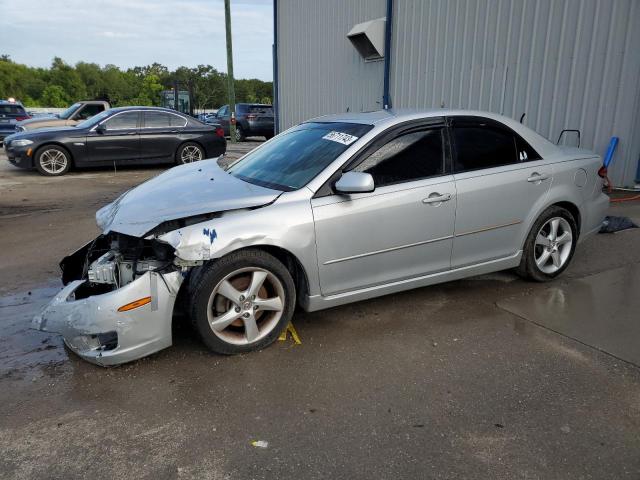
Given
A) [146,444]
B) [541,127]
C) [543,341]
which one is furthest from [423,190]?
[541,127]

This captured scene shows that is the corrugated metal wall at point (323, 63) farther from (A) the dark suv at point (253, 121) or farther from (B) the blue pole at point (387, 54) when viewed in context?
(A) the dark suv at point (253, 121)

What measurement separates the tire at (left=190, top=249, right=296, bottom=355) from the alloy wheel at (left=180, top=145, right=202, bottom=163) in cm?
1007

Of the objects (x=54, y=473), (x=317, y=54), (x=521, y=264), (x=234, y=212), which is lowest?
(x=54, y=473)

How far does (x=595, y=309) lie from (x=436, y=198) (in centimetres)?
163

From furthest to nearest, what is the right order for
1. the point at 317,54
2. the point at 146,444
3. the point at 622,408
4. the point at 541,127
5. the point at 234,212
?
the point at 317,54
the point at 541,127
the point at 234,212
the point at 622,408
the point at 146,444

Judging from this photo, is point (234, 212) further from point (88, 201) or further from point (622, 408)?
point (88, 201)

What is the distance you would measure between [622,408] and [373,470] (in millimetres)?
1502

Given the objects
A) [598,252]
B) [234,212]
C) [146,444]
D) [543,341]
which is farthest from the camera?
[598,252]

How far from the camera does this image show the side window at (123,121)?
12.0 meters

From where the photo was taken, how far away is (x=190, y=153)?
1303 cm

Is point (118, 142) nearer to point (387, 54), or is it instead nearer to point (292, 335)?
point (387, 54)

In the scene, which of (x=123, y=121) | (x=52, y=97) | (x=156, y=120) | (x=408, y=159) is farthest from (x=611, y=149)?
(x=52, y=97)

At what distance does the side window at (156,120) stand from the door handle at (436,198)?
10.1 m

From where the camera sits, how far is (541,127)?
8.88 m
